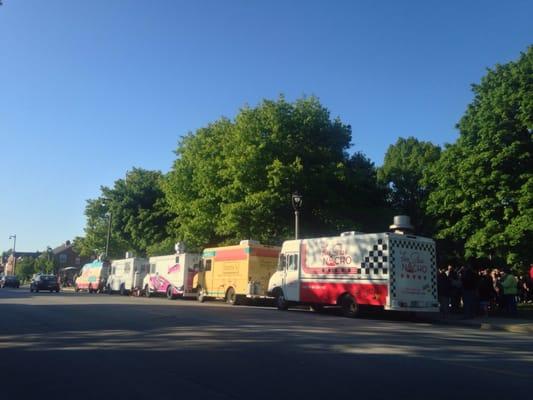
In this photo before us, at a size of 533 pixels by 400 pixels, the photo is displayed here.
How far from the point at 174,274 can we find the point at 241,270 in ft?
28.1

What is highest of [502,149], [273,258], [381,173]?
[381,173]

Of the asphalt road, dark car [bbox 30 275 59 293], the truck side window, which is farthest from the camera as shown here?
dark car [bbox 30 275 59 293]

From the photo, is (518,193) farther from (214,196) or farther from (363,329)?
(214,196)

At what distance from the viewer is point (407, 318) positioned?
2033 centimetres

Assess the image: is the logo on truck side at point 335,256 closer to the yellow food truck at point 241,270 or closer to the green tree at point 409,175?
the yellow food truck at point 241,270

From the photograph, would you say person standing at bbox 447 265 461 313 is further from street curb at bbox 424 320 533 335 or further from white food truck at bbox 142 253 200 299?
white food truck at bbox 142 253 200 299

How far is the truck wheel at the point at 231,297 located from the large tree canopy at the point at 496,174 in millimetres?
10718

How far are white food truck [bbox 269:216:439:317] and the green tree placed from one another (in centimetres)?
1514

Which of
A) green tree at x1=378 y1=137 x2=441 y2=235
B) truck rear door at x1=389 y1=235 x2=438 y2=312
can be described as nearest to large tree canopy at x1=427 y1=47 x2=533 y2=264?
truck rear door at x1=389 y1=235 x2=438 y2=312

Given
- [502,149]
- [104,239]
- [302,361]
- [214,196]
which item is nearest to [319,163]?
[214,196]

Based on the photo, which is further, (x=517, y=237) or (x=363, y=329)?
(x=517, y=237)

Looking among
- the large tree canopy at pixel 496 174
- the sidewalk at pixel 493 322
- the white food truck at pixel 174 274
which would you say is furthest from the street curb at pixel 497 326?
the white food truck at pixel 174 274

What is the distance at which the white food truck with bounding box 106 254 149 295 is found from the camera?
40.1 m

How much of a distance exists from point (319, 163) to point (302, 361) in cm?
A: 2354
